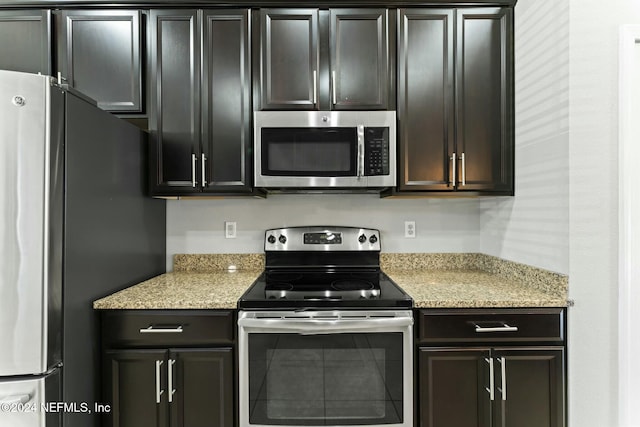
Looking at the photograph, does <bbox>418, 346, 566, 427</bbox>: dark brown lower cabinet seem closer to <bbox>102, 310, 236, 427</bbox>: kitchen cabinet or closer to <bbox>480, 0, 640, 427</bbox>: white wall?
<bbox>480, 0, 640, 427</bbox>: white wall

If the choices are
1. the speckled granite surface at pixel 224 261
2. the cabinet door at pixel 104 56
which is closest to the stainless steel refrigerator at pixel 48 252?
the cabinet door at pixel 104 56

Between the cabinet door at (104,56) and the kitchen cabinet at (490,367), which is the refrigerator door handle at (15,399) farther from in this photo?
the kitchen cabinet at (490,367)

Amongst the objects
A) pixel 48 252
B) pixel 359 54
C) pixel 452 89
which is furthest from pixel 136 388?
pixel 452 89

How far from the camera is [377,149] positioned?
192 cm

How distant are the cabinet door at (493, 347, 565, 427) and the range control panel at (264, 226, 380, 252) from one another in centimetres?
96

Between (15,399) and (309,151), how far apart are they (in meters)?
1.59

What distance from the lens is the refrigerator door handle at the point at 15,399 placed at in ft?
4.29

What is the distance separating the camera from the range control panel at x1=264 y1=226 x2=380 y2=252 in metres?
2.29

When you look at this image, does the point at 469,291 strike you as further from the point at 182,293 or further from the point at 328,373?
the point at 182,293

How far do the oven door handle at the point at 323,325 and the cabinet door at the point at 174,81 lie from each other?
892mm

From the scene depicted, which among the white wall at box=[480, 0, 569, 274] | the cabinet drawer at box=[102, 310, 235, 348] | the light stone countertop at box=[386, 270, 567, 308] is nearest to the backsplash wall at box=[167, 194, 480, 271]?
the light stone countertop at box=[386, 270, 567, 308]

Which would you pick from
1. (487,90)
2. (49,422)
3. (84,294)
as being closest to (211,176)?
(84,294)

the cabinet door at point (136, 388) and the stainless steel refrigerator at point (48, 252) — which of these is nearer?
the stainless steel refrigerator at point (48, 252)

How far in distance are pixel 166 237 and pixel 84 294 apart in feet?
2.81
